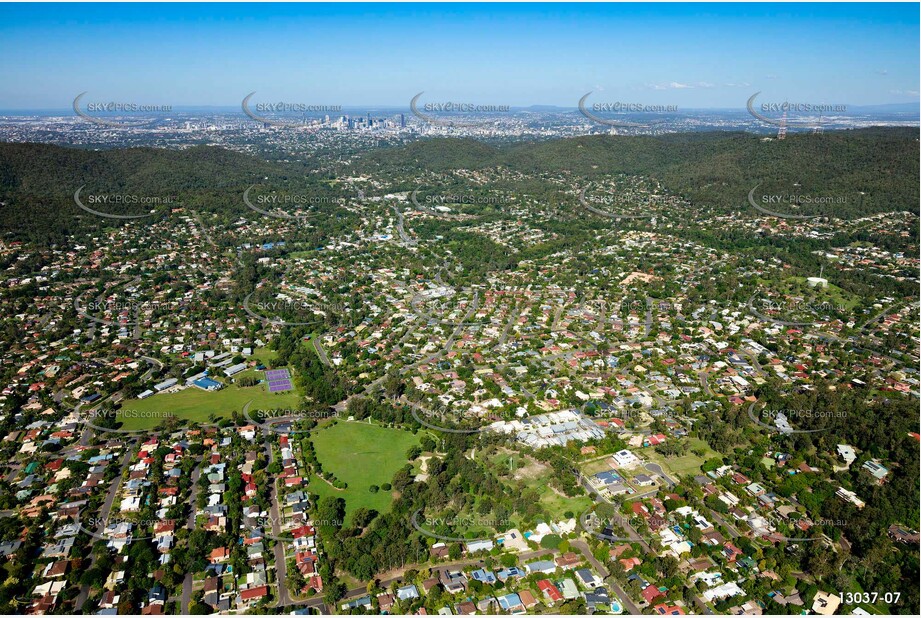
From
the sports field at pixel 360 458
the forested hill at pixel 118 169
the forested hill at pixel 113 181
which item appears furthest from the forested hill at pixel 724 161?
the sports field at pixel 360 458

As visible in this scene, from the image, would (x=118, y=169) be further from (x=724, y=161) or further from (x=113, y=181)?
(x=724, y=161)

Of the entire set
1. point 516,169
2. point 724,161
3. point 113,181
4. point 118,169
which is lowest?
point 113,181

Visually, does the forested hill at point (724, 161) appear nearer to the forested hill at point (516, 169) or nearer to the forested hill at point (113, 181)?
the forested hill at point (516, 169)

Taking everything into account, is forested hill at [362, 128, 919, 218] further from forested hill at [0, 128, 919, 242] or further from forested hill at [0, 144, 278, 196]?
forested hill at [0, 144, 278, 196]

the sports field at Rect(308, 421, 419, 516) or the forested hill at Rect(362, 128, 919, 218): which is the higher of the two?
the forested hill at Rect(362, 128, 919, 218)

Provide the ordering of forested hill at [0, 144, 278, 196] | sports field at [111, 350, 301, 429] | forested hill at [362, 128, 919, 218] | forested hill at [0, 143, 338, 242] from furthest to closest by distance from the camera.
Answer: forested hill at [362, 128, 919, 218]
forested hill at [0, 144, 278, 196]
forested hill at [0, 143, 338, 242]
sports field at [111, 350, 301, 429]

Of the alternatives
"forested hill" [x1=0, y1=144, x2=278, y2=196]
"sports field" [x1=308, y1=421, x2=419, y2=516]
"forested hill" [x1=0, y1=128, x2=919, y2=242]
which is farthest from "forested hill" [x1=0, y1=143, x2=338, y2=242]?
"sports field" [x1=308, y1=421, x2=419, y2=516]

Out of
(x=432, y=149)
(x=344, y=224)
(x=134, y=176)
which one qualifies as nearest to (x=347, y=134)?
(x=432, y=149)

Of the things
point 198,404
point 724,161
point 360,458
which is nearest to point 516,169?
point 724,161
